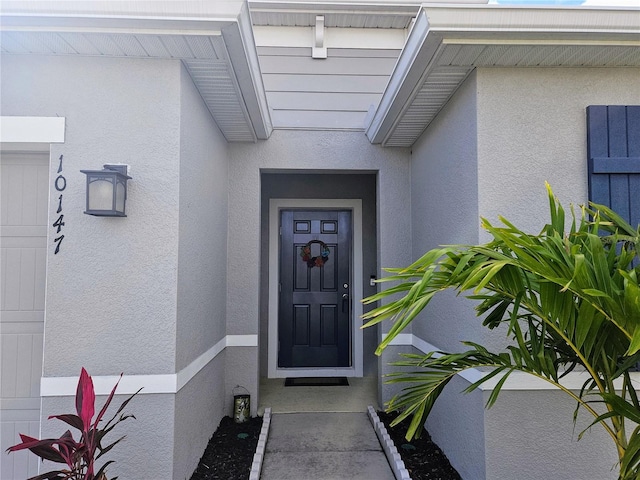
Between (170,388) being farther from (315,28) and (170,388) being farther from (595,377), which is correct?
(315,28)

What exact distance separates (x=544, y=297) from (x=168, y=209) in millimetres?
1902

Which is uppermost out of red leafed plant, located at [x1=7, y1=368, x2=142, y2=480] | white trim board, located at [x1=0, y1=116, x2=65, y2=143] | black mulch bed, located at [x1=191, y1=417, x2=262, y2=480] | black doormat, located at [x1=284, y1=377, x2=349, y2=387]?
white trim board, located at [x1=0, y1=116, x2=65, y2=143]

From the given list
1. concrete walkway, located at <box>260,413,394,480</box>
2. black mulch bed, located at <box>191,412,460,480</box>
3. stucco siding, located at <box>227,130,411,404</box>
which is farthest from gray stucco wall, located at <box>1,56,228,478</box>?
stucco siding, located at <box>227,130,411,404</box>

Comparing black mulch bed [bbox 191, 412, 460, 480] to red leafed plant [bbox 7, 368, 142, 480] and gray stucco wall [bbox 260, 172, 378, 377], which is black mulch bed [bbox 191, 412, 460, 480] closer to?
red leafed plant [bbox 7, 368, 142, 480]

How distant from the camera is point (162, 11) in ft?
6.57

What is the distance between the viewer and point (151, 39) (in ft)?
7.02

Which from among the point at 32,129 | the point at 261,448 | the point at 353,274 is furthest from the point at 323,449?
the point at 32,129

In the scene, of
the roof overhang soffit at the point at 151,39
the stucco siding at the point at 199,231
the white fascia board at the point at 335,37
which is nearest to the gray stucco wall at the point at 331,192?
the stucco siding at the point at 199,231

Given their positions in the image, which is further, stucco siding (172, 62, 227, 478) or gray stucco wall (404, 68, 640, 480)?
stucco siding (172, 62, 227, 478)

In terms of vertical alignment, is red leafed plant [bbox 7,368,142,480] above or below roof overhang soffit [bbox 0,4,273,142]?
below

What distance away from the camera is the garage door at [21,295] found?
2377mm

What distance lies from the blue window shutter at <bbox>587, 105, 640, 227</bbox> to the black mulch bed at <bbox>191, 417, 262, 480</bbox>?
275cm

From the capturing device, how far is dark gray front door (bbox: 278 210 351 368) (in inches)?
191

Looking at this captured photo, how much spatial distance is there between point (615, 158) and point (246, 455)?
302 cm
